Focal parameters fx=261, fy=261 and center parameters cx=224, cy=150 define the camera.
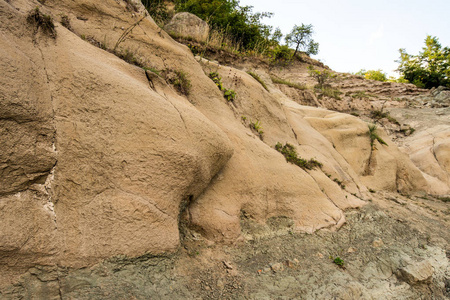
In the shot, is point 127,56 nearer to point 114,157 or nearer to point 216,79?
point 216,79

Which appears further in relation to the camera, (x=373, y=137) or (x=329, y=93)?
(x=329, y=93)

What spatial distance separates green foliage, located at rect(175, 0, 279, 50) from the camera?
1387 centimetres

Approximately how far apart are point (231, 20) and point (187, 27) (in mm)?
5814

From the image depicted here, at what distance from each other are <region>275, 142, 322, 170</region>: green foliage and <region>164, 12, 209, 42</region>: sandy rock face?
6.18m

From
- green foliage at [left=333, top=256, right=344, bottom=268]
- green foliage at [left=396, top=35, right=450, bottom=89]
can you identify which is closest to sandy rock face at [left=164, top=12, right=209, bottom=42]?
green foliage at [left=333, top=256, right=344, bottom=268]

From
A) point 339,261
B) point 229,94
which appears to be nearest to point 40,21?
point 229,94

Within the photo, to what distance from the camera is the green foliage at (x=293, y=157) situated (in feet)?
17.3

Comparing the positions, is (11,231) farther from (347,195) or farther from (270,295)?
(347,195)

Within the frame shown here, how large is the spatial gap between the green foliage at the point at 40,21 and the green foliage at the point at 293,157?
420 centimetres

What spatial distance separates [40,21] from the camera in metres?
Result: 2.95

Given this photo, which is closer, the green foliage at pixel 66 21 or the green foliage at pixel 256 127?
the green foliage at pixel 66 21

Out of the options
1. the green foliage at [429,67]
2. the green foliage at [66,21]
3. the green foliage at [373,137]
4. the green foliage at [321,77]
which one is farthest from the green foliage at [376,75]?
the green foliage at [66,21]

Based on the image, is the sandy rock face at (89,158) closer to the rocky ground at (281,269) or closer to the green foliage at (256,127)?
the rocky ground at (281,269)

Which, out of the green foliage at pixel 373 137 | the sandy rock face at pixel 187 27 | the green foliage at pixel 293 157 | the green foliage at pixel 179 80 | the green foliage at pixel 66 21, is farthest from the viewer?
the sandy rock face at pixel 187 27
